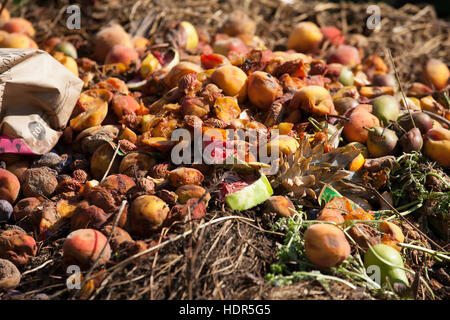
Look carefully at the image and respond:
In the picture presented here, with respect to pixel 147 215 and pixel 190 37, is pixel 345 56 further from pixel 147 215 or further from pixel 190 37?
pixel 147 215

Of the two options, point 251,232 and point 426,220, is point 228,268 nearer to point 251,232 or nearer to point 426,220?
point 251,232

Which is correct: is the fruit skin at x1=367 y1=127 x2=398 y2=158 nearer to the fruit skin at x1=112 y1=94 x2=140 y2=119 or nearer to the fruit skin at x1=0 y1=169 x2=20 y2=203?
the fruit skin at x1=112 y1=94 x2=140 y2=119

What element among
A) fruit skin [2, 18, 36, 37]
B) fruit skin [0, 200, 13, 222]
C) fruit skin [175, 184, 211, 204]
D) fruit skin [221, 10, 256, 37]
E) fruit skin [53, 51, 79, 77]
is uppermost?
fruit skin [53, 51, 79, 77]

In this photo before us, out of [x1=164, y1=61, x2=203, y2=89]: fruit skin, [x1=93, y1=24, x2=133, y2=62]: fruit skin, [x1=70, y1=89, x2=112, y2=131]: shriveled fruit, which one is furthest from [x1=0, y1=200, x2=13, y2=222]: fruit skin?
[x1=93, y1=24, x2=133, y2=62]: fruit skin

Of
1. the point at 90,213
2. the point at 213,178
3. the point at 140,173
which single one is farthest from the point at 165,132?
the point at 90,213

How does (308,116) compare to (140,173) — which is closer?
(140,173)
